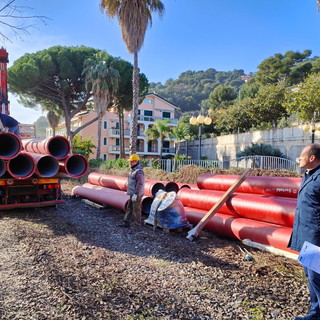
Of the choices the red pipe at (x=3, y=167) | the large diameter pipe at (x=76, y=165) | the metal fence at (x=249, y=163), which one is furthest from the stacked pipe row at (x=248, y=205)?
the metal fence at (x=249, y=163)

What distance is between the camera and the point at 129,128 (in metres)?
45.4

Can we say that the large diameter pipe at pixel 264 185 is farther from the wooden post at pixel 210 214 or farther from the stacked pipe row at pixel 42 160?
the stacked pipe row at pixel 42 160

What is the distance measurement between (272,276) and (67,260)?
3.14 meters

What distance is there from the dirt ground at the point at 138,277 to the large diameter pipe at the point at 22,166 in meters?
1.18

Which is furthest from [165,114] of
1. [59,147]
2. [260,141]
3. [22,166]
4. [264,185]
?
[264,185]

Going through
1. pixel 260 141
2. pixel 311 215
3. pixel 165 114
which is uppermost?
pixel 165 114

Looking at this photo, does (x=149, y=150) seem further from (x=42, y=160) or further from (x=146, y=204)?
(x=42, y=160)

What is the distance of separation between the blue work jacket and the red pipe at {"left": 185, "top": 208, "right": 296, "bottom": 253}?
2.14 m

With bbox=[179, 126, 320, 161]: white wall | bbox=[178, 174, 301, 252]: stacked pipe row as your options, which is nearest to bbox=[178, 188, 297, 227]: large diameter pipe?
bbox=[178, 174, 301, 252]: stacked pipe row

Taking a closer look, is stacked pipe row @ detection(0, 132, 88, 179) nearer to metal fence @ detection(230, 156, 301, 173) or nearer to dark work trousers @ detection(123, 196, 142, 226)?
dark work trousers @ detection(123, 196, 142, 226)

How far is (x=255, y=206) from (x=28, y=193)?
569 cm

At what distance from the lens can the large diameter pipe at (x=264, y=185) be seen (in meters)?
6.36

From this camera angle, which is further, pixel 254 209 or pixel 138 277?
pixel 254 209

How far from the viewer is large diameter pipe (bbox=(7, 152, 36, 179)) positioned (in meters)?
6.91
